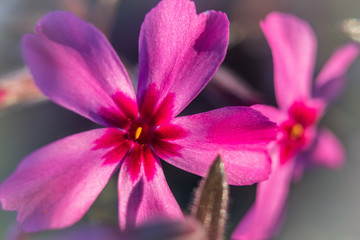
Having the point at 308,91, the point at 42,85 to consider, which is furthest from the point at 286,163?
the point at 42,85

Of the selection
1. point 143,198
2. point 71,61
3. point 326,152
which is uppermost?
point 71,61

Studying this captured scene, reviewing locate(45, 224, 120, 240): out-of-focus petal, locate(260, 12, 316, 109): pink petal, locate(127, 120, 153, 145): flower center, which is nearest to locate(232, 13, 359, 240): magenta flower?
locate(260, 12, 316, 109): pink petal

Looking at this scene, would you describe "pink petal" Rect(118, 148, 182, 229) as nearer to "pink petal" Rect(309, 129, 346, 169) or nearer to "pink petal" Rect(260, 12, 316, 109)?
"pink petal" Rect(260, 12, 316, 109)

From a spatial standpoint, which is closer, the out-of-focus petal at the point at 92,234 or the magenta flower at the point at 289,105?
the out-of-focus petal at the point at 92,234

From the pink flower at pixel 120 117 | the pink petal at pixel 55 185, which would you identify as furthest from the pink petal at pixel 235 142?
the pink petal at pixel 55 185

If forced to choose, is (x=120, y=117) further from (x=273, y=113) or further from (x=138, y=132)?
(x=273, y=113)

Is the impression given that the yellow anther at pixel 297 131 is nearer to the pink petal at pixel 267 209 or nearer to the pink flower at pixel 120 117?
the pink petal at pixel 267 209

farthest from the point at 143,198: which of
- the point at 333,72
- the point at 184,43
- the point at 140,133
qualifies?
the point at 333,72
